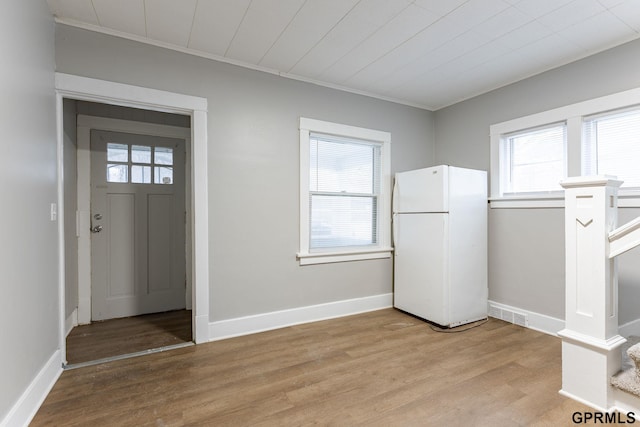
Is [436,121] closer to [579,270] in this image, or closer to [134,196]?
[579,270]

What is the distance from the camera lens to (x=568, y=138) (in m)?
2.76

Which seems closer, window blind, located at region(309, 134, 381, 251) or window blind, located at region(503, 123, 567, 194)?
window blind, located at region(503, 123, 567, 194)

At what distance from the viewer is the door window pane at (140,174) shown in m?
3.45

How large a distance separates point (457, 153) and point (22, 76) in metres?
3.93

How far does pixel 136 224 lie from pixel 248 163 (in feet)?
5.37

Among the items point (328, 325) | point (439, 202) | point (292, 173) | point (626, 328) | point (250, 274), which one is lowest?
point (328, 325)

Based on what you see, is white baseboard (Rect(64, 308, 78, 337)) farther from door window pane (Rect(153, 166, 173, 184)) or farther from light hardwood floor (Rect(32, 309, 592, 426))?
door window pane (Rect(153, 166, 173, 184))

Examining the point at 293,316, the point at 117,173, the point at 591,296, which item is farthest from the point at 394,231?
the point at 117,173

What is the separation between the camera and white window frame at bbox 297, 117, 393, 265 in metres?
3.13

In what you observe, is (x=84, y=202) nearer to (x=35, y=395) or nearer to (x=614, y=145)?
(x=35, y=395)

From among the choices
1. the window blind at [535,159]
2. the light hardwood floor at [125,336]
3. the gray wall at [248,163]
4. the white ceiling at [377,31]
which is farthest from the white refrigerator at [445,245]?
the light hardwood floor at [125,336]

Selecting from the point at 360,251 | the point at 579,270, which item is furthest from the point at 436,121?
the point at 579,270

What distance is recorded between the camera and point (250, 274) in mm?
2887

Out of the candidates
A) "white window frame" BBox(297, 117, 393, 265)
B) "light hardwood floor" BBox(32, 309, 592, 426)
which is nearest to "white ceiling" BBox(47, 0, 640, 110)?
"white window frame" BBox(297, 117, 393, 265)
